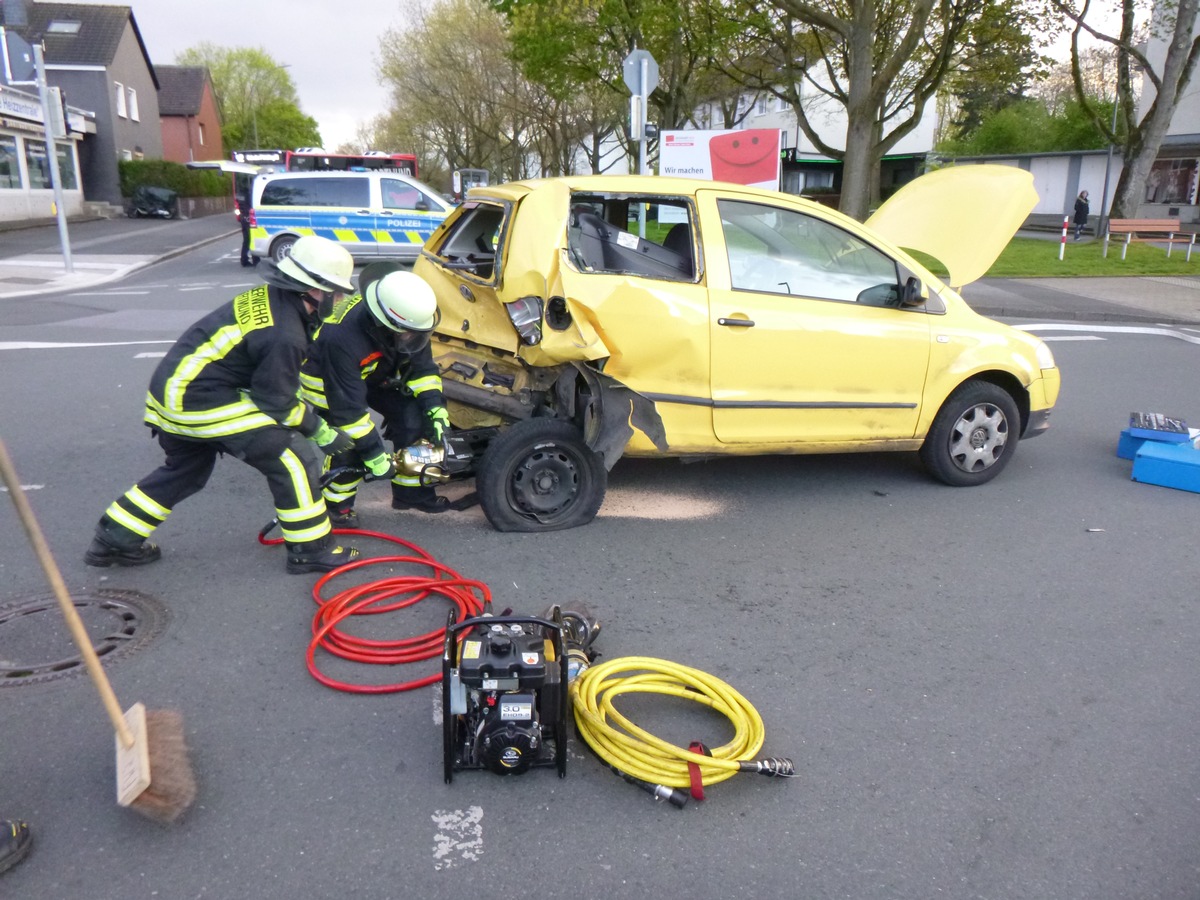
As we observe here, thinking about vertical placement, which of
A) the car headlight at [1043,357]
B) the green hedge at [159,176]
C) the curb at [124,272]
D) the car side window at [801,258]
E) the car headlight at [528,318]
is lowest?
the curb at [124,272]

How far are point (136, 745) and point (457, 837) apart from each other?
37.9 inches

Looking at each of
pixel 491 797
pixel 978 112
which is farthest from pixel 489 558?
pixel 978 112

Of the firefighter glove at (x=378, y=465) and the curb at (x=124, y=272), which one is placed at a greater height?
the firefighter glove at (x=378, y=465)

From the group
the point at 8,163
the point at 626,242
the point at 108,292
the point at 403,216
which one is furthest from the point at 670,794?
the point at 8,163

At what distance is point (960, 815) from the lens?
291cm

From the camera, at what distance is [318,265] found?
419 cm

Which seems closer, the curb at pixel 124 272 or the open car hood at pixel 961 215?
the open car hood at pixel 961 215

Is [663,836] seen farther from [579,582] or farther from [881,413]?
[881,413]

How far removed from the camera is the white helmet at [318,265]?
4.17m

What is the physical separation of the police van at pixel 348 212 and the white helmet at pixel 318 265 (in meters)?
13.4

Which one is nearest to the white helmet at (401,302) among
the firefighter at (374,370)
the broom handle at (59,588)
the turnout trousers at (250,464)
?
the firefighter at (374,370)

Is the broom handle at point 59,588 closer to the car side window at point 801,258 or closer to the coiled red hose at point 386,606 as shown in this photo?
the coiled red hose at point 386,606

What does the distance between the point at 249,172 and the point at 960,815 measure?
84.2 feet

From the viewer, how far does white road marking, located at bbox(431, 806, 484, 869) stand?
2670 mm
